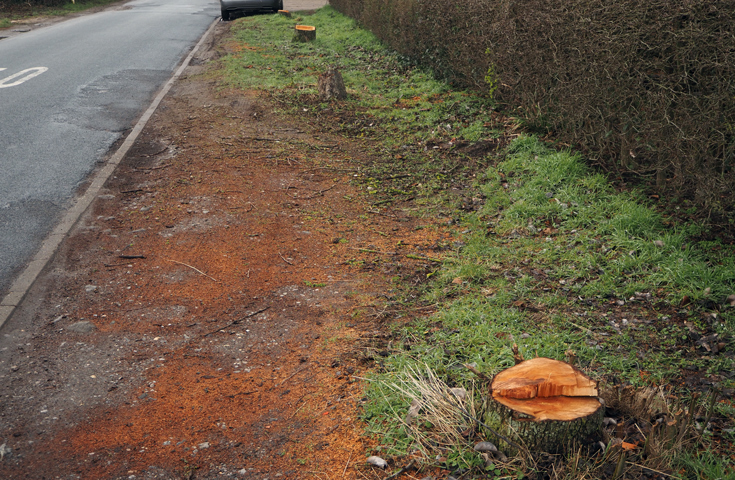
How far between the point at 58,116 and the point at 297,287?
7.22 meters

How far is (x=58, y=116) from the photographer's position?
962cm

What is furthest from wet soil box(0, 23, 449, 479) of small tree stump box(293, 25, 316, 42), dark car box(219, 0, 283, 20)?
dark car box(219, 0, 283, 20)

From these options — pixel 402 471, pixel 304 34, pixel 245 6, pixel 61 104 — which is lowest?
pixel 402 471

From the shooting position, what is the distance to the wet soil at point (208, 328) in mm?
3283

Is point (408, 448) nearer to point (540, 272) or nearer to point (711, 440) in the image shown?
point (711, 440)

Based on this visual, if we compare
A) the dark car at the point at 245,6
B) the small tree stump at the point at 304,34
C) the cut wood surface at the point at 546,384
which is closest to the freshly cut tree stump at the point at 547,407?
the cut wood surface at the point at 546,384

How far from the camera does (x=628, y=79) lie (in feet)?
18.3

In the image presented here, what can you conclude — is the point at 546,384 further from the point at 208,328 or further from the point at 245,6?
the point at 245,6

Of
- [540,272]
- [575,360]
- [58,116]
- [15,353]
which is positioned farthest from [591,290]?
[58,116]

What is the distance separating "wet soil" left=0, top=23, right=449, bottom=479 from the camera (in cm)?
328

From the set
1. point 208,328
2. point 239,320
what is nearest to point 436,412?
point 239,320

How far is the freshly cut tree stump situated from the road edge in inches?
158

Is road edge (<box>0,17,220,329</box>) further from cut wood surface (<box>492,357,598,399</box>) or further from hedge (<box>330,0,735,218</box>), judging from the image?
hedge (<box>330,0,735,218</box>)

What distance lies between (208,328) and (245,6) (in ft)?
71.0
